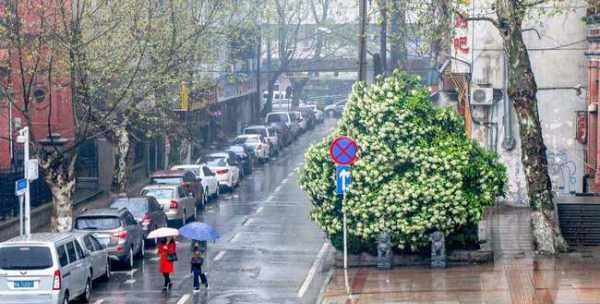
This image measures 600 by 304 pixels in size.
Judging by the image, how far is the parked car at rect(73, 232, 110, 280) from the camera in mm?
25663

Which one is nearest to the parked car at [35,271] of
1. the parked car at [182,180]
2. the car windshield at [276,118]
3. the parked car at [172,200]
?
the parked car at [172,200]

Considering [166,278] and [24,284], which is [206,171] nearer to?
[166,278]

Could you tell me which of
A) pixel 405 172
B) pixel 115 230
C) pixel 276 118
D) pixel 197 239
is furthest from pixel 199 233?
pixel 276 118

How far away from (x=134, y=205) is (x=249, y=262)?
16.7ft

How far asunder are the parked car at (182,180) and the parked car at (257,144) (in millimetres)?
16201

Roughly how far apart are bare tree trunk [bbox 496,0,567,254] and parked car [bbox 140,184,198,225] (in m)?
12.5

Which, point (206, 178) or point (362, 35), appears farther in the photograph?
point (206, 178)

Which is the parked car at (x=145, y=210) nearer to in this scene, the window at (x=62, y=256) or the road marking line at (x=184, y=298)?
the road marking line at (x=184, y=298)

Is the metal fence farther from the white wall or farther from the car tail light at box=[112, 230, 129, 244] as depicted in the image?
the white wall

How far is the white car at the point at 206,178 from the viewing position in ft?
147

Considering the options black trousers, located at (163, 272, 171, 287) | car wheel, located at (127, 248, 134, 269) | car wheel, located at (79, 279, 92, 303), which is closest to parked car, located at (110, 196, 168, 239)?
car wheel, located at (127, 248, 134, 269)

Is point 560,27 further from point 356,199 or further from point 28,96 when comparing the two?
point 28,96

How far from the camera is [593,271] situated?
1016 inches

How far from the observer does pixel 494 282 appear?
990 inches
